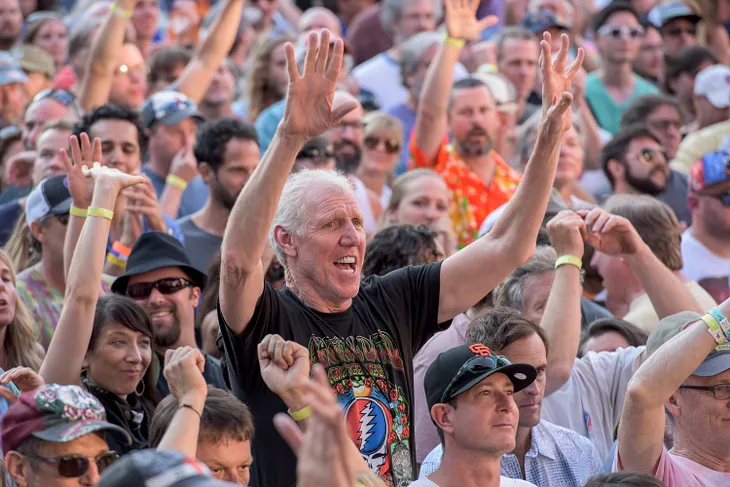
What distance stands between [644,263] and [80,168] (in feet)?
7.87

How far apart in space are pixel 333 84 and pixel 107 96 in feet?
Result: 16.1

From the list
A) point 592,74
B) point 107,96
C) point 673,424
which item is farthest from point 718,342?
point 592,74

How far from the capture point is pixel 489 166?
7.76 m

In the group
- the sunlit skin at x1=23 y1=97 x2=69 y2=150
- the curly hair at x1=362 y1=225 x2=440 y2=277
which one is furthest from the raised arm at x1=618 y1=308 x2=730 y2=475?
the sunlit skin at x1=23 y1=97 x2=69 y2=150

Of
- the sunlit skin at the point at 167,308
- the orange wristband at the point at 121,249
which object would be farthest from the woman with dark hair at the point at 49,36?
the sunlit skin at the point at 167,308

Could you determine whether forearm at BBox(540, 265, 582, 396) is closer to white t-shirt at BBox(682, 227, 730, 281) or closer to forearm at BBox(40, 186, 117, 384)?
forearm at BBox(40, 186, 117, 384)

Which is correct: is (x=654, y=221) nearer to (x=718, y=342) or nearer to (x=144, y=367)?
(x=718, y=342)

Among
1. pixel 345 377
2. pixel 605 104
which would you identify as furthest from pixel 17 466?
pixel 605 104

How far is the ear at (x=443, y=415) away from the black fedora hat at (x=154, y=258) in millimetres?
1791

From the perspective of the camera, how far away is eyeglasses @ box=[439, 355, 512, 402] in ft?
13.1

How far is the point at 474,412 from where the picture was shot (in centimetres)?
397

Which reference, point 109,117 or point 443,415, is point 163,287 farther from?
point 443,415

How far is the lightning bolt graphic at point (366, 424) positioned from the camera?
154 inches

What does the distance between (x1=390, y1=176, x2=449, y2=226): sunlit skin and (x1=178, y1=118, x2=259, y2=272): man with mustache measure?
850 mm
